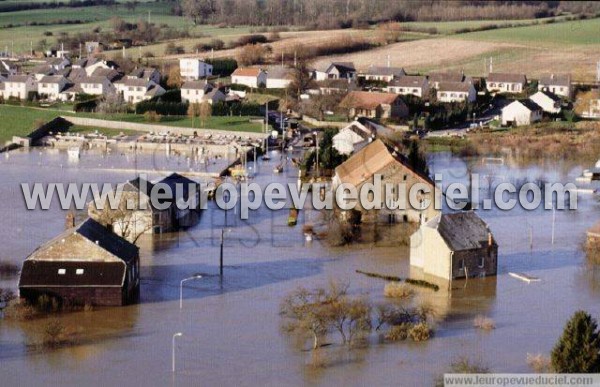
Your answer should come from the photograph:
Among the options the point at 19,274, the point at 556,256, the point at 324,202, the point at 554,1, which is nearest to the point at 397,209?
the point at 324,202

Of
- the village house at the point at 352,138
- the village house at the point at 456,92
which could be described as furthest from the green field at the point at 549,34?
the village house at the point at 352,138

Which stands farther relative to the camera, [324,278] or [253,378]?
[324,278]

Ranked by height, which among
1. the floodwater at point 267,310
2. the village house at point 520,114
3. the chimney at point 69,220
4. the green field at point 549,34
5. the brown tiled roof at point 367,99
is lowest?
the floodwater at point 267,310

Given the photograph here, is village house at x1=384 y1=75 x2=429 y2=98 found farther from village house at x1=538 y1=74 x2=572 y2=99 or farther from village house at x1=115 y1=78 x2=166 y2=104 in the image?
village house at x1=115 y1=78 x2=166 y2=104

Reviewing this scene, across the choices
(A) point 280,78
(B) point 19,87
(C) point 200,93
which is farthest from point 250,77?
(B) point 19,87

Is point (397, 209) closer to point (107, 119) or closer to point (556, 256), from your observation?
point (556, 256)

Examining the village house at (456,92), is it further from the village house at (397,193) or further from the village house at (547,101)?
the village house at (397,193)

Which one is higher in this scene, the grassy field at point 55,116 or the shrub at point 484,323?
the grassy field at point 55,116

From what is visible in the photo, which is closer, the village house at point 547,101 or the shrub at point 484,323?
the shrub at point 484,323
